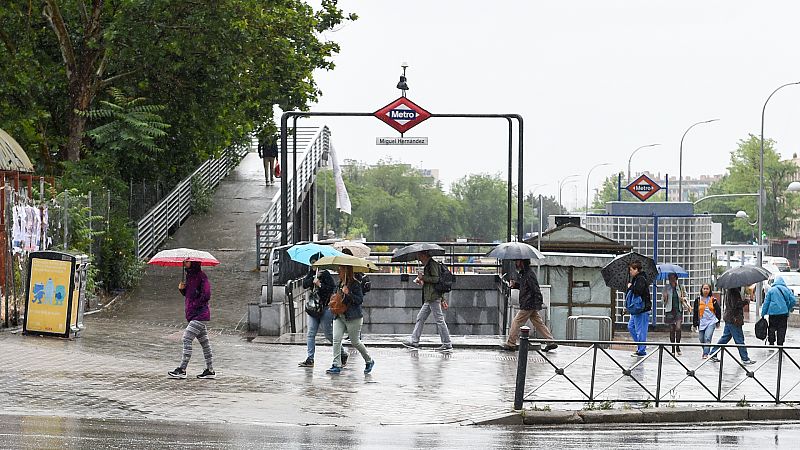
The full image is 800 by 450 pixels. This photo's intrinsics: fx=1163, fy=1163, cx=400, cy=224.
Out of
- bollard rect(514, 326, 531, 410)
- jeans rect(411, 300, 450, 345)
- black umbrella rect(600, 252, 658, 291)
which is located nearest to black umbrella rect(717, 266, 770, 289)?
black umbrella rect(600, 252, 658, 291)

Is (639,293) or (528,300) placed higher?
(639,293)

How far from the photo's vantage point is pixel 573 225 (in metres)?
28.9

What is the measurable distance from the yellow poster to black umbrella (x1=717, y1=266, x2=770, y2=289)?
1069 centimetres

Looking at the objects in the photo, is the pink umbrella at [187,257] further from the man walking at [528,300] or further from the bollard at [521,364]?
the man walking at [528,300]

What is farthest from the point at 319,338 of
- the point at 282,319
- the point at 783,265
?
the point at 783,265

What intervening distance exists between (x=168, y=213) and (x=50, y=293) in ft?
45.3

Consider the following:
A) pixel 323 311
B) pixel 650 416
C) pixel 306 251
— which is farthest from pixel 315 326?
pixel 650 416

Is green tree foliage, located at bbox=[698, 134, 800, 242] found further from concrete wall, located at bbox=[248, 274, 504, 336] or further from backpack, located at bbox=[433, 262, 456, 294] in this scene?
backpack, located at bbox=[433, 262, 456, 294]

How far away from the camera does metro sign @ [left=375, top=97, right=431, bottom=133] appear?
25312 millimetres

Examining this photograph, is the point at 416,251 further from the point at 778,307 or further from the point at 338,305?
the point at 778,307

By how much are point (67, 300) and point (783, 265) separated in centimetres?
6794

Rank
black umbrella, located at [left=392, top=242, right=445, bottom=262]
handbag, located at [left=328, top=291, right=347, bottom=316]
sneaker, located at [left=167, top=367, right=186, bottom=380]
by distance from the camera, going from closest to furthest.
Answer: sneaker, located at [left=167, top=367, right=186, bottom=380] < handbag, located at [left=328, top=291, right=347, bottom=316] < black umbrella, located at [left=392, top=242, right=445, bottom=262]

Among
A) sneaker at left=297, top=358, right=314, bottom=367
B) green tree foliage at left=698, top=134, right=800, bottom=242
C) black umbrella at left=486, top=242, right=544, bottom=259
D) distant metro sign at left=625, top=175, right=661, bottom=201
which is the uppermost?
green tree foliage at left=698, top=134, right=800, bottom=242

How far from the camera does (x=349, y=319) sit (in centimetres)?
1606
